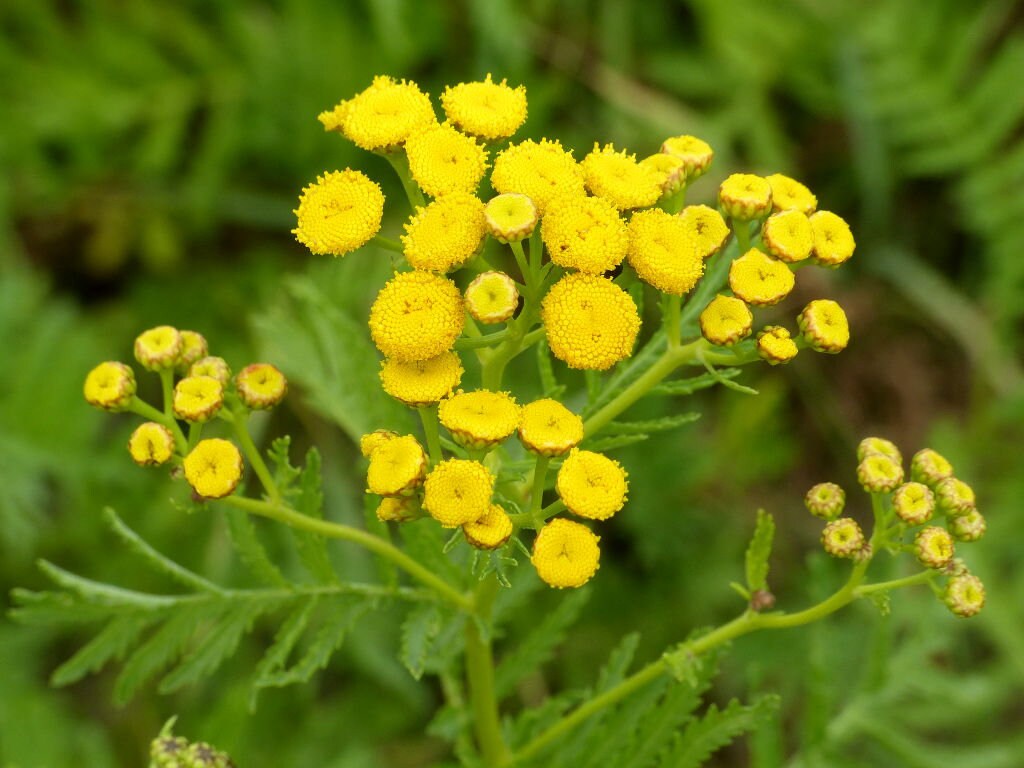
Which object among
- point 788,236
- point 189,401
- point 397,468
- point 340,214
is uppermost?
point 788,236

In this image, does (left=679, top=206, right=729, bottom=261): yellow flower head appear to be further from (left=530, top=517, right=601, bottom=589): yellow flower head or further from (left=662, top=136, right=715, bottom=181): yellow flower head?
(left=530, top=517, right=601, bottom=589): yellow flower head

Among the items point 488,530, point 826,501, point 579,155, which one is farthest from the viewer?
point 579,155

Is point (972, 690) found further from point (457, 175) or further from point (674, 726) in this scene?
point (457, 175)

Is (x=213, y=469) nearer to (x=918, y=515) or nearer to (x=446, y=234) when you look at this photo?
(x=446, y=234)

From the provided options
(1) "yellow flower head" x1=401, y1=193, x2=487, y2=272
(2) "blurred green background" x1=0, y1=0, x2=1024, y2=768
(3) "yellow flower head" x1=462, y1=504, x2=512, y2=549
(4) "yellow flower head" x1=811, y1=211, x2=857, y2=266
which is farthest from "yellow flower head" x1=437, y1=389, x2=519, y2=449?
(2) "blurred green background" x1=0, y1=0, x2=1024, y2=768

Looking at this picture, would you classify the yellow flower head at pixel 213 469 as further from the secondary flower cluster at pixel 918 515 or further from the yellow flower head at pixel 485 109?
the secondary flower cluster at pixel 918 515

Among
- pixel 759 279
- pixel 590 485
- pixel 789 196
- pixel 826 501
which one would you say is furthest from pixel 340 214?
pixel 826 501

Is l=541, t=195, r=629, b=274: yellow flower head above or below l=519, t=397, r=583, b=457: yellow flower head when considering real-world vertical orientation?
above

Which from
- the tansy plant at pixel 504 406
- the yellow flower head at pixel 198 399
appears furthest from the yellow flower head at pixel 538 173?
the yellow flower head at pixel 198 399
